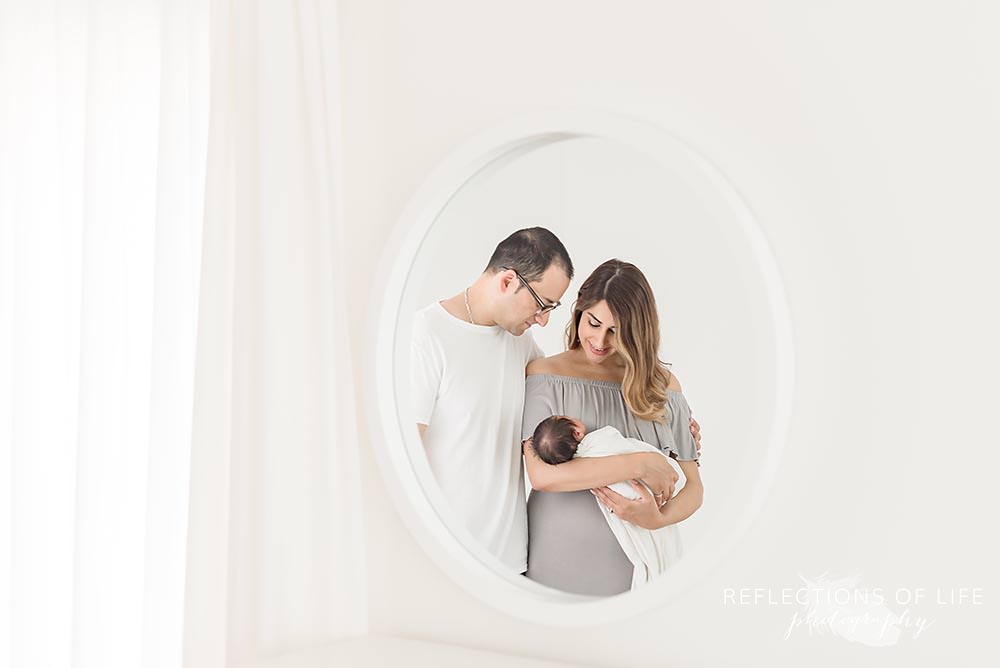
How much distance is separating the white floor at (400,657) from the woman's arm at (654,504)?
22 centimetres

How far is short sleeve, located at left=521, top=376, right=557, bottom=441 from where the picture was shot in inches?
48.6

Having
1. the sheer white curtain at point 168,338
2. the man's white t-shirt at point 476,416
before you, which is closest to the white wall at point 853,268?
the man's white t-shirt at point 476,416

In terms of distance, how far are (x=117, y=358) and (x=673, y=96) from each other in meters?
0.89

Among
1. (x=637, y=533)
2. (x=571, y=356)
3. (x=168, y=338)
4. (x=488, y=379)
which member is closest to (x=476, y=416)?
(x=488, y=379)

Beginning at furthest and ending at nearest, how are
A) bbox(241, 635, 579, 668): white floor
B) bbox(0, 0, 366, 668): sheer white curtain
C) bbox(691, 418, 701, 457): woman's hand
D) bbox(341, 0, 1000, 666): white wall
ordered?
bbox(0, 0, 366, 668): sheer white curtain, bbox(241, 635, 579, 668): white floor, bbox(691, 418, 701, 457): woman's hand, bbox(341, 0, 1000, 666): white wall

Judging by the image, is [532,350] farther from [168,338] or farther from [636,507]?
[168,338]

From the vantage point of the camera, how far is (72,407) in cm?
140

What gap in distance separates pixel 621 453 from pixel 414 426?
348mm

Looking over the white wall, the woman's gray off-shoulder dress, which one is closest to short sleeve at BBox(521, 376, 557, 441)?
the woman's gray off-shoulder dress

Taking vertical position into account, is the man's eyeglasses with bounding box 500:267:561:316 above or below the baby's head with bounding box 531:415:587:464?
above

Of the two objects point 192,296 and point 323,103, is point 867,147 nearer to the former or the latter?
point 323,103

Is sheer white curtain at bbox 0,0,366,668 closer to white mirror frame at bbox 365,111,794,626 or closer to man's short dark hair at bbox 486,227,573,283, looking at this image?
white mirror frame at bbox 365,111,794,626

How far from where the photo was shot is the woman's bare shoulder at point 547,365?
48.2 inches

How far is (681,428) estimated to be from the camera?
3.68 feet
